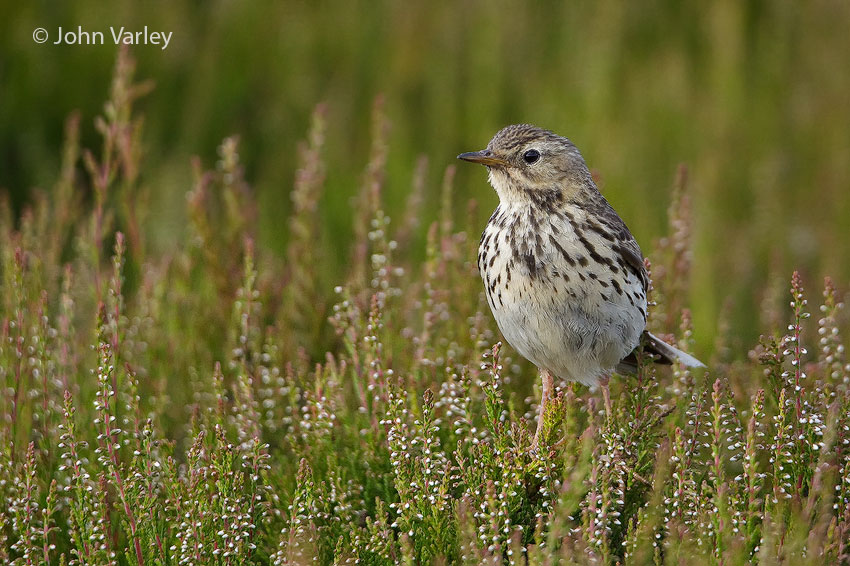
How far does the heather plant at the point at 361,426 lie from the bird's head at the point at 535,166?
1.18ft

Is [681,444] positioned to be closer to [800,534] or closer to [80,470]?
[800,534]

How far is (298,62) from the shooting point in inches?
288

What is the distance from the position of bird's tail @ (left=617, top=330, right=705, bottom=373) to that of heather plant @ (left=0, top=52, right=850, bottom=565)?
6cm

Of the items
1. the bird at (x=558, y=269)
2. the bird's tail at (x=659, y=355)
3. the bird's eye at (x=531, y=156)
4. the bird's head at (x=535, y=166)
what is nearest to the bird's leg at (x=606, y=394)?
the bird at (x=558, y=269)

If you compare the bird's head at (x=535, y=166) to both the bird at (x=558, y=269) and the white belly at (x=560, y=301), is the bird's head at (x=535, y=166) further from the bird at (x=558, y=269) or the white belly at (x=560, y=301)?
the white belly at (x=560, y=301)

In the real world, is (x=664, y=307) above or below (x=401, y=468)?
above

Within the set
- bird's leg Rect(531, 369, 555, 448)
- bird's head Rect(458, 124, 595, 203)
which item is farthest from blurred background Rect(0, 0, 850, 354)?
bird's leg Rect(531, 369, 555, 448)

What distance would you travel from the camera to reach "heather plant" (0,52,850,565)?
2.66m

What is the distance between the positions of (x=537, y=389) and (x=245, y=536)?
110cm

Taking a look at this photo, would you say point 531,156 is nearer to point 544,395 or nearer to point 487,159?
point 487,159

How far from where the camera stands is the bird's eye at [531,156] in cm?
354

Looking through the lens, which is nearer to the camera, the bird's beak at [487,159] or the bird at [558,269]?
the bird at [558,269]

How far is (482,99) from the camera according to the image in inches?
271

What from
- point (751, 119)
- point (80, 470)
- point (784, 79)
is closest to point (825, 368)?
point (80, 470)
